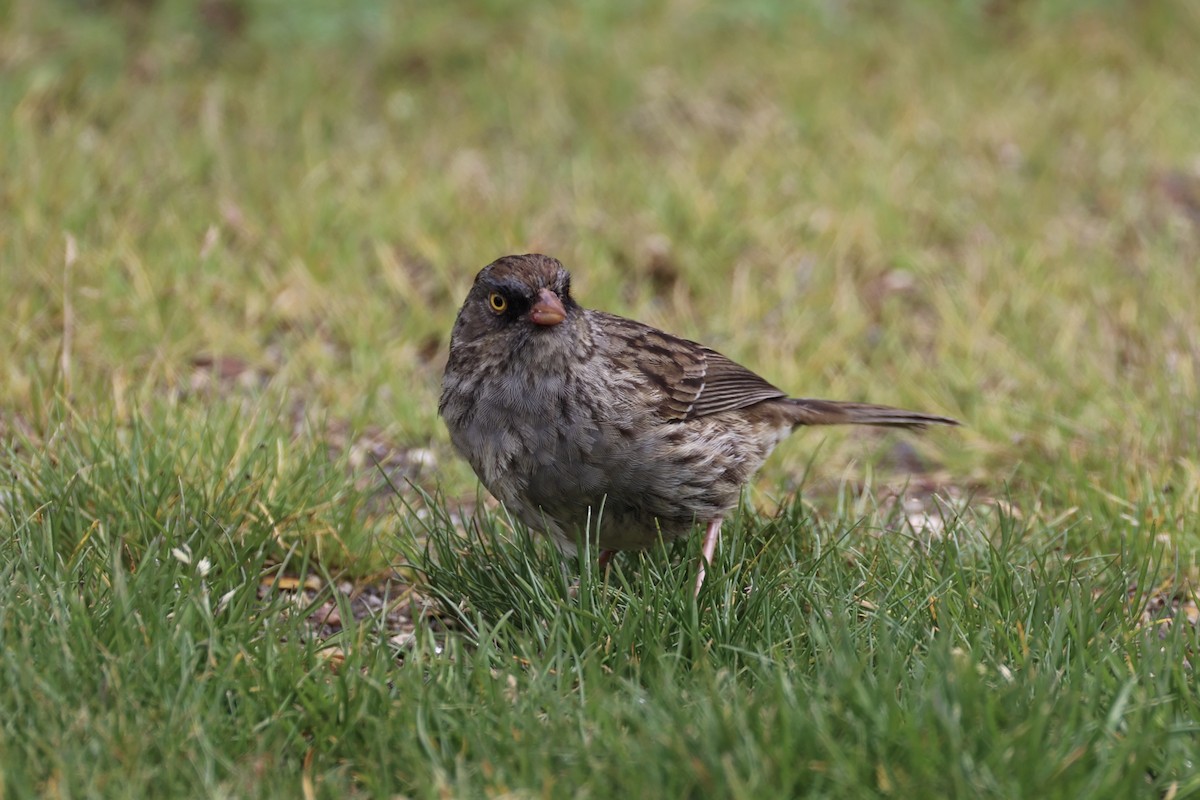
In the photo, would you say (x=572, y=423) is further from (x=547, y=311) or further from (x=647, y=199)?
(x=647, y=199)

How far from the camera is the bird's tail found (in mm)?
4664

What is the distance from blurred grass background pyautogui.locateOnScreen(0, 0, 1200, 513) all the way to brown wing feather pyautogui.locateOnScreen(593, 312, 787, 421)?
739 mm

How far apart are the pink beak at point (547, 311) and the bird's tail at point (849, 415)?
1.11 m

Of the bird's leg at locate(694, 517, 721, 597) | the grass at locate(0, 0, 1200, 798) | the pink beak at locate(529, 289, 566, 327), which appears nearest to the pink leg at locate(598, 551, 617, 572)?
the grass at locate(0, 0, 1200, 798)

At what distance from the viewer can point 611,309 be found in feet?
20.9

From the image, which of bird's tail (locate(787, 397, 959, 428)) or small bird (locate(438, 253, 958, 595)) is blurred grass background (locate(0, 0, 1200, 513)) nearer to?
bird's tail (locate(787, 397, 959, 428))

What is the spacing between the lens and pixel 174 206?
664 cm

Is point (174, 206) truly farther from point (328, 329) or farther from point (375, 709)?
point (375, 709)

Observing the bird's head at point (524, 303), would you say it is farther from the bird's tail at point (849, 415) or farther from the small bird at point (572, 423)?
the bird's tail at point (849, 415)

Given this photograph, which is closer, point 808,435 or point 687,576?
point 687,576

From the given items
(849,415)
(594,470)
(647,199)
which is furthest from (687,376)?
(647,199)

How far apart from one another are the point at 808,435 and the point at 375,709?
9.35ft

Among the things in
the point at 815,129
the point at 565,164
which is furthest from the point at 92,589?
the point at 815,129

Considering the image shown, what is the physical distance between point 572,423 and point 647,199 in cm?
340
